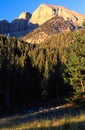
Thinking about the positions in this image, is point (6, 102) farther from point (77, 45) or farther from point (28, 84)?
point (77, 45)

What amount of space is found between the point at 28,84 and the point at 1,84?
1244 centimetres

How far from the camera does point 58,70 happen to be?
86.9 metres

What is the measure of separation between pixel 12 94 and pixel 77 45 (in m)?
39.1

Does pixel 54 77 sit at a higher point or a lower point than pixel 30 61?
lower

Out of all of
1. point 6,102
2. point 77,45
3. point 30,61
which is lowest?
point 6,102

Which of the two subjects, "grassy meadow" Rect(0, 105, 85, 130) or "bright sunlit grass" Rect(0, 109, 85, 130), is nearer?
"bright sunlit grass" Rect(0, 109, 85, 130)

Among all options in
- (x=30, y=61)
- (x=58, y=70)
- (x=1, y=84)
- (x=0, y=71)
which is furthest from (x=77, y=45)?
(x=30, y=61)

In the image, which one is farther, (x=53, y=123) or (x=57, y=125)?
(x=53, y=123)

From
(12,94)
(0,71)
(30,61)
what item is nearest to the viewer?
(0,71)

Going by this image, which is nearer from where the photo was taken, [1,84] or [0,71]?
[0,71]

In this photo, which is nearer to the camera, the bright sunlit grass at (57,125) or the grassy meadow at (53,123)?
the bright sunlit grass at (57,125)

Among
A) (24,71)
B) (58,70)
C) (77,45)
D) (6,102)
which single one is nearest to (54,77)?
(58,70)

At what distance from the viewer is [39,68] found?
9906 centimetres

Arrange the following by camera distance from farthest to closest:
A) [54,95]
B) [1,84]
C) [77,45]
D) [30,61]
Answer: [30,61] → [54,95] → [1,84] → [77,45]
